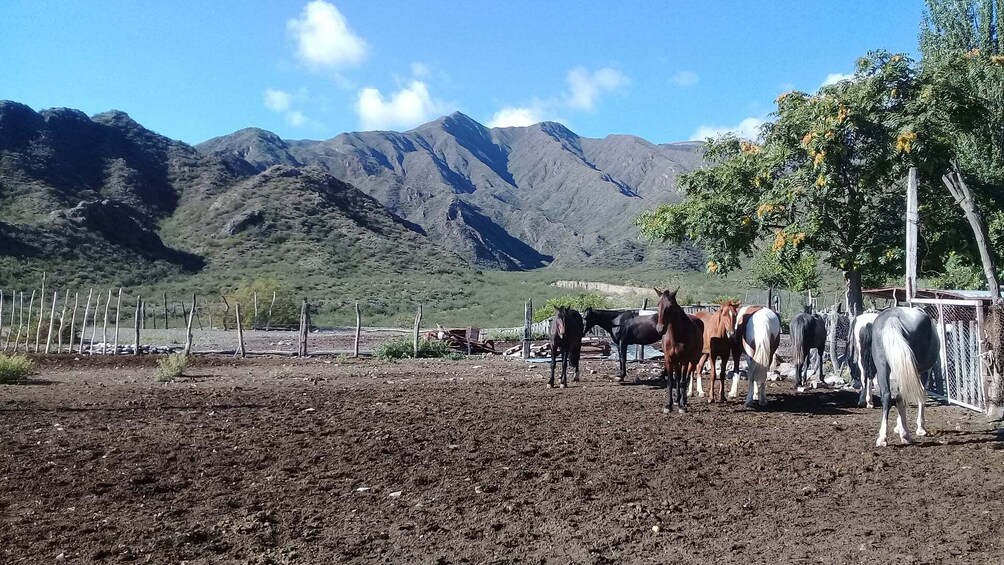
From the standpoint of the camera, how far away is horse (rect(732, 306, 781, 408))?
1099 cm

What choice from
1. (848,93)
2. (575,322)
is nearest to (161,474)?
(575,322)

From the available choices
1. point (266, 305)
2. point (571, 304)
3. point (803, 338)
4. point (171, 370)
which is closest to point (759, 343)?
point (803, 338)

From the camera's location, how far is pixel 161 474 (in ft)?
21.9

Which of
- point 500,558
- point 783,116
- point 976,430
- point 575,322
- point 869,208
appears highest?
point 783,116

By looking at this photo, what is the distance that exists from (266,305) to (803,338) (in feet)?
89.8

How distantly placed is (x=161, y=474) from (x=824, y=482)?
241 inches

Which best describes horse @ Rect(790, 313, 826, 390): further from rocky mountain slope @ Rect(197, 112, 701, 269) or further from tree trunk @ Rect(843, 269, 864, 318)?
rocky mountain slope @ Rect(197, 112, 701, 269)

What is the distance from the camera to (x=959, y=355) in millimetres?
10609

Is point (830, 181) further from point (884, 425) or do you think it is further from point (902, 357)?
point (884, 425)

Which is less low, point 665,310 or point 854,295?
point 854,295

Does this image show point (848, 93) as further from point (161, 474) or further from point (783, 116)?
point (161, 474)

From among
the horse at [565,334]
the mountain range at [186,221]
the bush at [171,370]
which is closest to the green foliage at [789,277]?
the mountain range at [186,221]

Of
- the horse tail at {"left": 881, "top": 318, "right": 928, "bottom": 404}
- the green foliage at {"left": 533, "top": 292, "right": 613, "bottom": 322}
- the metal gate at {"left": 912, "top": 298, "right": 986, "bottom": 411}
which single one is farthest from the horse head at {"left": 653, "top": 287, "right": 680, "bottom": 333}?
the green foliage at {"left": 533, "top": 292, "right": 613, "bottom": 322}

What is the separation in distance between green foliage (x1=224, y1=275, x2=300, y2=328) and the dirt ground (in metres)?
23.3
